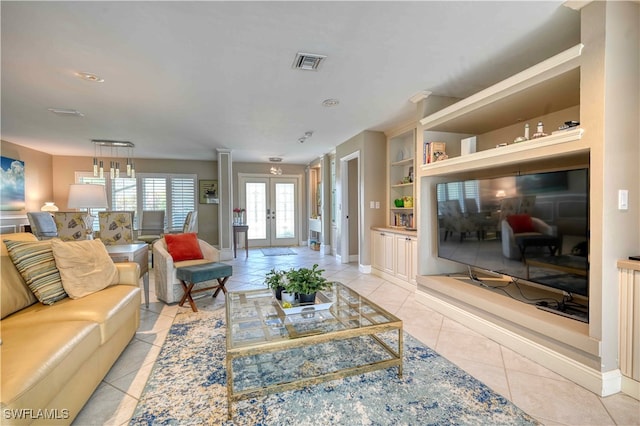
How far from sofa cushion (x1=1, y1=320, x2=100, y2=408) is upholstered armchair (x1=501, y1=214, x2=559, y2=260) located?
3253 mm

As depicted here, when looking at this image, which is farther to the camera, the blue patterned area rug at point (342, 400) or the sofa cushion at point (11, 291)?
the sofa cushion at point (11, 291)

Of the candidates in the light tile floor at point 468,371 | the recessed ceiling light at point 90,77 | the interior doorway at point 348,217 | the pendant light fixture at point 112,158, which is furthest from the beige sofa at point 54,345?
the interior doorway at point 348,217

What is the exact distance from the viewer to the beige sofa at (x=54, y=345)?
3.96 feet

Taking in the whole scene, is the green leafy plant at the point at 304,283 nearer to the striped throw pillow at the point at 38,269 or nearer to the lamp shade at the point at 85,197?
the striped throw pillow at the point at 38,269

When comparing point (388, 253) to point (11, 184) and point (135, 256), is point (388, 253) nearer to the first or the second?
point (135, 256)

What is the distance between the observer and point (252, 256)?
279 inches

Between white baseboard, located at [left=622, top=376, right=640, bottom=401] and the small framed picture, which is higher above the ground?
the small framed picture

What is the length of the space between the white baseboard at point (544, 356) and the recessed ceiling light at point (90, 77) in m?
4.29

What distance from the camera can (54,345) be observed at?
1.45 meters

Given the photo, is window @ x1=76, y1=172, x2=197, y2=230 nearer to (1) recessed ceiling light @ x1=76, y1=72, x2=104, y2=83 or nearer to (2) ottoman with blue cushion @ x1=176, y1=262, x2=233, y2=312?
(2) ottoman with blue cushion @ x1=176, y1=262, x2=233, y2=312

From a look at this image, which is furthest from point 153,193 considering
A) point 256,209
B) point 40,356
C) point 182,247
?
point 40,356

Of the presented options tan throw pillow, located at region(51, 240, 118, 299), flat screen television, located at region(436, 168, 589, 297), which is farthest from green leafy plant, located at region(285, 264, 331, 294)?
flat screen television, located at region(436, 168, 589, 297)

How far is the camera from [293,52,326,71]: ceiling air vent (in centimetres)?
251

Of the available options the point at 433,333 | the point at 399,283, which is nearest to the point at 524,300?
the point at 433,333
